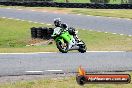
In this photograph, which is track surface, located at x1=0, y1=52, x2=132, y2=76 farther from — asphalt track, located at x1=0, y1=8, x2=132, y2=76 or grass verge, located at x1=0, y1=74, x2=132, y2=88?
grass verge, located at x1=0, y1=74, x2=132, y2=88

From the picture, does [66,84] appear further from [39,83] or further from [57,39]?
[57,39]

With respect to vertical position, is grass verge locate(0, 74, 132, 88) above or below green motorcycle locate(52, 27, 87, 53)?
above

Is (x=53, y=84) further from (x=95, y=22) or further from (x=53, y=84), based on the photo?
(x=95, y=22)

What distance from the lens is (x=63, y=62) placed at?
39.7 feet

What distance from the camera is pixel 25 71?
10.6 metres

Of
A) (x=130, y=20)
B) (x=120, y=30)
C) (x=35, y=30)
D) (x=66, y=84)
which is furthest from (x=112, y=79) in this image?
(x=130, y=20)

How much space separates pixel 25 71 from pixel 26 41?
468 inches

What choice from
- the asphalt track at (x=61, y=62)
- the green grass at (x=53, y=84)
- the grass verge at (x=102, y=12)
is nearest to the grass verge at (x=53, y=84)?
the green grass at (x=53, y=84)

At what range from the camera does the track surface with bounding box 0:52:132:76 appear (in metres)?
10.9

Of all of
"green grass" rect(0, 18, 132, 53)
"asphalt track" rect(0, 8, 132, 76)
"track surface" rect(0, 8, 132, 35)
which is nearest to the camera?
"asphalt track" rect(0, 8, 132, 76)

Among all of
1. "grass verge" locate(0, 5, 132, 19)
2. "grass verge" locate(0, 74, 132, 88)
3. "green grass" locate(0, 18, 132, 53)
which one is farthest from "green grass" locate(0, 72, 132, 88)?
"grass verge" locate(0, 5, 132, 19)

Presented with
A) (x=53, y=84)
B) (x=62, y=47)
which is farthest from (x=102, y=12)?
(x=53, y=84)

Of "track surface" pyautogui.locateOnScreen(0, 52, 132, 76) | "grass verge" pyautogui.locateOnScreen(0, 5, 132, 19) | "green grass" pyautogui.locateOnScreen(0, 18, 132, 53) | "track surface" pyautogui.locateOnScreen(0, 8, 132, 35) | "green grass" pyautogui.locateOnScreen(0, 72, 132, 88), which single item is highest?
"green grass" pyautogui.locateOnScreen(0, 72, 132, 88)

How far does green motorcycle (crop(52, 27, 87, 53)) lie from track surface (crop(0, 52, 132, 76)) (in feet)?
1.26
